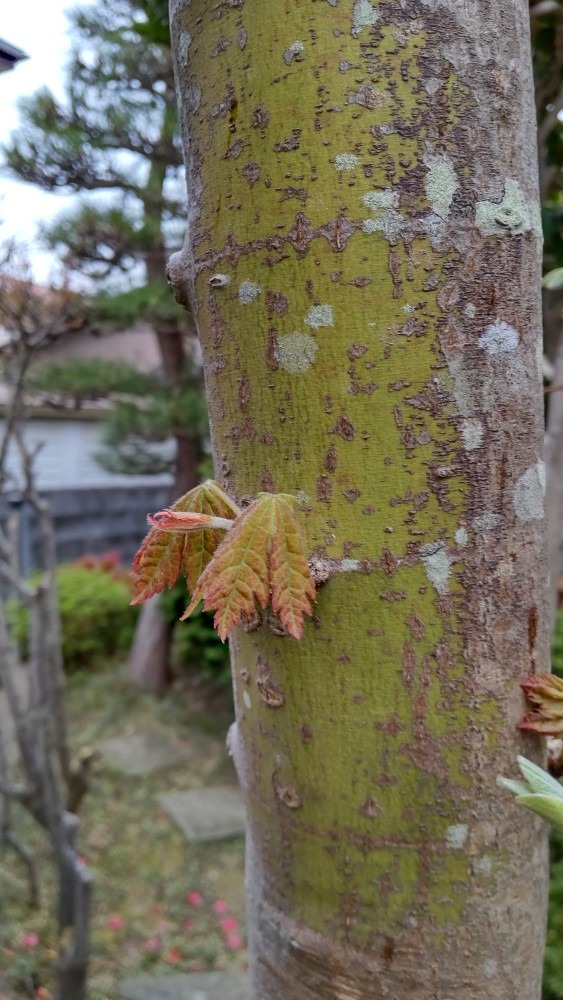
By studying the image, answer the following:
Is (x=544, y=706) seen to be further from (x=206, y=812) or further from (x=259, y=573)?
(x=206, y=812)

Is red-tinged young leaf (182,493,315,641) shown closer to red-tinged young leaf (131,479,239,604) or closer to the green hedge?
red-tinged young leaf (131,479,239,604)

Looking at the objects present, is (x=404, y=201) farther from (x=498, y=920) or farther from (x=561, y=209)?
(x=561, y=209)

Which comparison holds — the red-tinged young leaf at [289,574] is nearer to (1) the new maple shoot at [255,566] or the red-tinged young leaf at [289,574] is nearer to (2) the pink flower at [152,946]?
(1) the new maple shoot at [255,566]

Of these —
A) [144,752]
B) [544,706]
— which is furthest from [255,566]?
[144,752]

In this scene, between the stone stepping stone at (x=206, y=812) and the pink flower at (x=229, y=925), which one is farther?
the stone stepping stone at (x=206, y=812)

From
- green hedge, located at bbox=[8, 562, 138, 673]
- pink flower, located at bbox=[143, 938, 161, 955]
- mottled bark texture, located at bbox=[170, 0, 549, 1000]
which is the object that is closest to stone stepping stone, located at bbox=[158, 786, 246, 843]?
pink flower, located at bbox=[143, 938, 161, 955]

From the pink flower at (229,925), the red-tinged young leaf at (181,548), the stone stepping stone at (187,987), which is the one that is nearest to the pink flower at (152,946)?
the stone stepping stone at (187,987)
